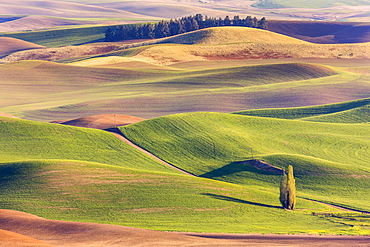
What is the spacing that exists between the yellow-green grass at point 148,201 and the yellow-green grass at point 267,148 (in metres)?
5.68

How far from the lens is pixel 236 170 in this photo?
180 feet

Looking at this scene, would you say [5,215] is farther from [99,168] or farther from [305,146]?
[305,146]

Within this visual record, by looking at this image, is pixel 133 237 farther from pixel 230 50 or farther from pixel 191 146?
pixel 230 50

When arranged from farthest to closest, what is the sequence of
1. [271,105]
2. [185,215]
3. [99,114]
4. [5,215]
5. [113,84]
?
[113,84] → [271,105] → [99,114] → [185,215] → [5,215]

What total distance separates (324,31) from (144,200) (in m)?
161

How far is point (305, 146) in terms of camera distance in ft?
208

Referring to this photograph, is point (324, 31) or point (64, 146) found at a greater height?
point (324, 31)

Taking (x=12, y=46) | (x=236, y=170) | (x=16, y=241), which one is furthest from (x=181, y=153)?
(x=12, y=46)

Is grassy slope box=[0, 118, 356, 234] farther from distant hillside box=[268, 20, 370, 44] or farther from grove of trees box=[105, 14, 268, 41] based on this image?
distant hillside box=[268, 20, 370, 44]

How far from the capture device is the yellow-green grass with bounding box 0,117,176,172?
57312mm

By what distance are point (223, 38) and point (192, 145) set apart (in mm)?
96426

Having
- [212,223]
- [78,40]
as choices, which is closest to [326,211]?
[212,223]

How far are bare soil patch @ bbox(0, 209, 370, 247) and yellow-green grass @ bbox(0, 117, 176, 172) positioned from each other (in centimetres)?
2032

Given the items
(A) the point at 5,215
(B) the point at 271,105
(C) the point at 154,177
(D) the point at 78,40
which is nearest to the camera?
(A) the point at 5,215
